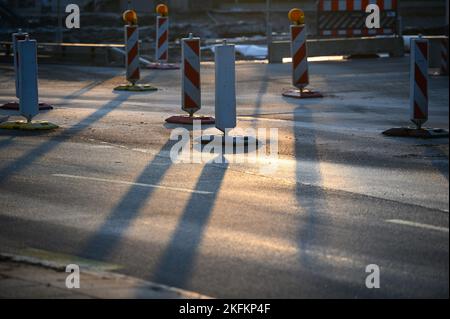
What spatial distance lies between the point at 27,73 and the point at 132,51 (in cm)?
708

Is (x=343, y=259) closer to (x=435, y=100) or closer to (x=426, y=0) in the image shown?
(x=435, y=100)

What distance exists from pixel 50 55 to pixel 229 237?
25264 mm

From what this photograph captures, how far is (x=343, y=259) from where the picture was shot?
792cm

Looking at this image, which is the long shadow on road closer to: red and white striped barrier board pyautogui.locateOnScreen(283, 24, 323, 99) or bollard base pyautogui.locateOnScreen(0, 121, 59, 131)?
bollard base pyautogui.locateOnScreen(0, 121, 59, 131)

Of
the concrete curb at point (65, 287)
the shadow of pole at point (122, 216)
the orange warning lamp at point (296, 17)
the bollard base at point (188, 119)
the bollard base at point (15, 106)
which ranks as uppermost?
the orange warning lamp at point (296, 17)

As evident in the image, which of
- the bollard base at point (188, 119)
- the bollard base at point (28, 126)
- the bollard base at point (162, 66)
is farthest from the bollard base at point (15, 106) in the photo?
the bollard base at point (162, 66)

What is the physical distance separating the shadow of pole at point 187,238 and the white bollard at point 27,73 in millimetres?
4572

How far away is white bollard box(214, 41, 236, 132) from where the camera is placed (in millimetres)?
13742

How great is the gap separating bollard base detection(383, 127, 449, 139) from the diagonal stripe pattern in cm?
554

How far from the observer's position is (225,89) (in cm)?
1388

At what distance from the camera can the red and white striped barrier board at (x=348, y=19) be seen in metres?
34.2

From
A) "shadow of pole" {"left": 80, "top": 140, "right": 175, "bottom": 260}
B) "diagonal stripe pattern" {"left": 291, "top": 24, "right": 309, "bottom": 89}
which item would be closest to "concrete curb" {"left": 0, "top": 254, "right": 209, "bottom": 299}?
"shadow of pole" {"left": 80, "top": 140, "right": 175, "bottom": 260}

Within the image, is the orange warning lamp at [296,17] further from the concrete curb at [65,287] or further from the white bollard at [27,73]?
the concrete curb at [65,287]
